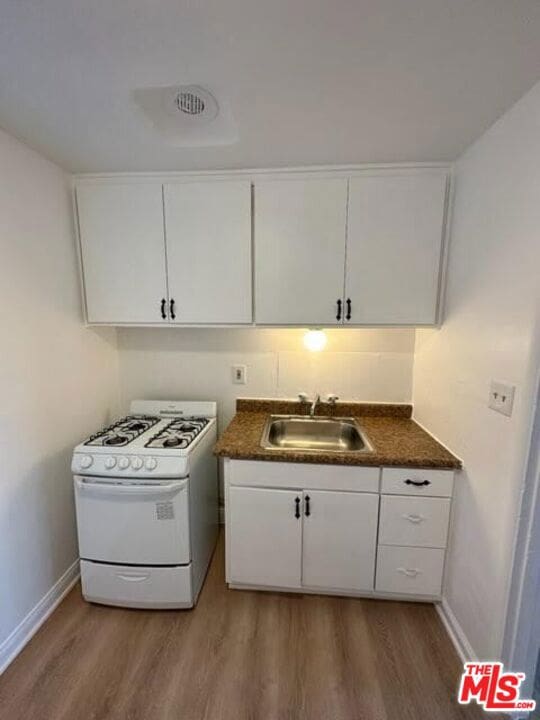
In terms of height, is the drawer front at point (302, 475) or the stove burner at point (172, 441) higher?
the stove burner at point (172, 441)

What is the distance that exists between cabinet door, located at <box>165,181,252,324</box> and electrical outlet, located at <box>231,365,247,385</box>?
1.54 ft

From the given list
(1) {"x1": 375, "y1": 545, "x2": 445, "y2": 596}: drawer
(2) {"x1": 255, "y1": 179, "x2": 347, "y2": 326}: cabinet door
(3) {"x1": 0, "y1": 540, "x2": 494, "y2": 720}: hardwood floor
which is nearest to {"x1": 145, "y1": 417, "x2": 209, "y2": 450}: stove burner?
(2) {"x1": 255, "y1": 179, "x2": 347, "y2": 326}: cabinet door

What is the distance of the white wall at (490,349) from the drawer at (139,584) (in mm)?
1333

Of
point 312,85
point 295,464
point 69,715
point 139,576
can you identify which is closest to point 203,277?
point 312,85

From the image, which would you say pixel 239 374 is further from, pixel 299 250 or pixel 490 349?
pixel 490 349

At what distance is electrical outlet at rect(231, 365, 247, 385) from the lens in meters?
2.22

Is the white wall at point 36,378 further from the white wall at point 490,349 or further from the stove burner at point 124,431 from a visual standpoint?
the white wall at point 490,349

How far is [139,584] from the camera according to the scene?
1.65 metres

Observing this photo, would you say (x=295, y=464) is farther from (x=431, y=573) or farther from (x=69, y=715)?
(x=69, y=715)

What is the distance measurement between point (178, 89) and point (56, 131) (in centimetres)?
64

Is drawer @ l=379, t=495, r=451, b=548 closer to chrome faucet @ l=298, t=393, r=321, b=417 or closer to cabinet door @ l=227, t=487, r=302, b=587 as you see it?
cabinet door @ l=227, t=487, r=302, b=587

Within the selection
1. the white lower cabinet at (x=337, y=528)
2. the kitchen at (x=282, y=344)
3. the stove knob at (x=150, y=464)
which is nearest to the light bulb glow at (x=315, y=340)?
the kitchen at (x=282, y=344)

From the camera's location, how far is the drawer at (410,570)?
164 cm

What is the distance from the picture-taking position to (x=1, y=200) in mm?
1396
